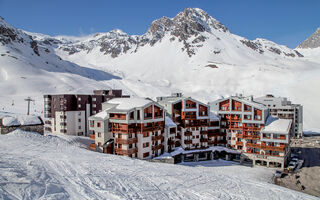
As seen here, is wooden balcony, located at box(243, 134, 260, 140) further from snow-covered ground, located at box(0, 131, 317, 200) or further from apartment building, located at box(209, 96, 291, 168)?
snow-covered ground, located at box(0, 131, 317, 200)

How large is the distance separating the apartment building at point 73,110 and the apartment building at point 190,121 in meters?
18.0

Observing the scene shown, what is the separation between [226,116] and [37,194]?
43.0 meters

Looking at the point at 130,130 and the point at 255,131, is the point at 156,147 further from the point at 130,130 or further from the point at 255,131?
the point at 255,131

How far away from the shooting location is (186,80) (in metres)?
176

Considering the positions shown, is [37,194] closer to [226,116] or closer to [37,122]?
[37,122]

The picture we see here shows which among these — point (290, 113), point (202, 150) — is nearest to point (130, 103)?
point (202, 150)

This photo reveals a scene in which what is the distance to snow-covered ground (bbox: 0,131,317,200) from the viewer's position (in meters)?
16.2

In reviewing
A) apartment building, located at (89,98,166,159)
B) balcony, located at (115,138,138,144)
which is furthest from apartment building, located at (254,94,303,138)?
balcony, located at (115,138,138,144)

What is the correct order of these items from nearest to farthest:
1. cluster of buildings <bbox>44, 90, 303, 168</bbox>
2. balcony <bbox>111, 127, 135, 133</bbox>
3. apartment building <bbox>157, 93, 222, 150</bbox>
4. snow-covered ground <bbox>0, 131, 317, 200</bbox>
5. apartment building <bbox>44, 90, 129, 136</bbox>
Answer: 1. snow-covered ground <bbox>0, 131, 317, 200</bbox>
2. balcony <bbox>111, 127, 135, 133</bbox>
3. cluster of buildings <bbox>44, 90, 303, 168</bbox>
4. apartment building <bbox>157, 93, 222, 150</bbox>
5. apartment building <bbox>44, 90, 129, 136</bbox>

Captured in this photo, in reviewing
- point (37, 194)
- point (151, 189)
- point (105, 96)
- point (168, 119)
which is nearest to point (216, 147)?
point (168, 119)

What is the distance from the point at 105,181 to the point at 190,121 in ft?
104

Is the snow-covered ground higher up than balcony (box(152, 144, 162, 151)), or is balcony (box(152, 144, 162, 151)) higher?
the snow-covered ground

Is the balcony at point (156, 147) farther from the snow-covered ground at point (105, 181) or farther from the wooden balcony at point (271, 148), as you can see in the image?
the wooden balcony at point (271, 148)

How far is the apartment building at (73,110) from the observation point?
5916cm
